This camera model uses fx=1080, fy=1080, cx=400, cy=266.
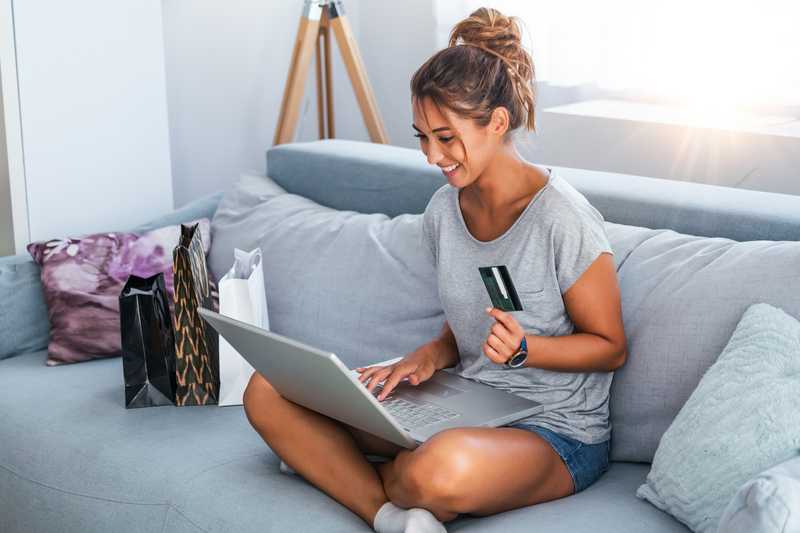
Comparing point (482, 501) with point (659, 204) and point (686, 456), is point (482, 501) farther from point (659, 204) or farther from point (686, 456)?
point (659, 204)

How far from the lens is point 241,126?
404 cm

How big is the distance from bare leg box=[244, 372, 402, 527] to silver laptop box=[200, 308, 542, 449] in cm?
3

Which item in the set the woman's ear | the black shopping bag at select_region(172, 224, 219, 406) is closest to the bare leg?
the black shopping bag at select_region(172, 224, 219, 406)

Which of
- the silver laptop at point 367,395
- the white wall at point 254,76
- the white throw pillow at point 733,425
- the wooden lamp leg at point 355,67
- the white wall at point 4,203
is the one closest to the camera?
the white throw pillow at point 733,425

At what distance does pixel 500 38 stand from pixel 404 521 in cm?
78

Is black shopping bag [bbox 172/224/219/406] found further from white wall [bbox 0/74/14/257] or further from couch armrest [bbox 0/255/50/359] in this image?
white wall [bbox 0/74/14/257]

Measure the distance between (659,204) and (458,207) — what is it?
402 mm

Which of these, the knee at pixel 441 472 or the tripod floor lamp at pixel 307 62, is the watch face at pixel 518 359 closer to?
the knee at pixel 441 472

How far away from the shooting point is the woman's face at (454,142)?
5.59 ft

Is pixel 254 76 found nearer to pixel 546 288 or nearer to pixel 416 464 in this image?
pixel 546 288

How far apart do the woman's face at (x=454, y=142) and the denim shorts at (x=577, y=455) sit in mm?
411

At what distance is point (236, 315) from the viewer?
6.92ft

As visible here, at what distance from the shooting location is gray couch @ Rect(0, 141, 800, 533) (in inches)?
64.7

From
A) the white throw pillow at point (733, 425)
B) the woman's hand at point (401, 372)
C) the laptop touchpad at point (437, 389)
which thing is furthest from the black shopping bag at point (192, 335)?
the white throw pillow at point (733, 425)
